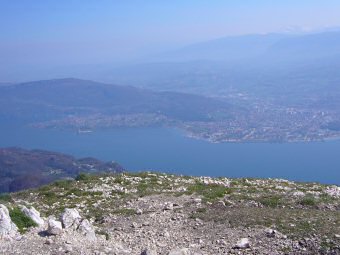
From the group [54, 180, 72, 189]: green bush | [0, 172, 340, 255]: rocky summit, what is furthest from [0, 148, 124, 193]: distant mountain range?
[0, 172, 340, 255]: rocky summit

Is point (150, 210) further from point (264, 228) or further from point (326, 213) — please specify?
point (326, 213)

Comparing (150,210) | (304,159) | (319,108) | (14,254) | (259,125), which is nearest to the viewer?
(14,254)

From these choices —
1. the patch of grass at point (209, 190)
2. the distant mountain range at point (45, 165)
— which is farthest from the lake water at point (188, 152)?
the patch of grass at point (209, 190)

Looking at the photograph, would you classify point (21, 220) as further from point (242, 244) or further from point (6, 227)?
point (242, 244)

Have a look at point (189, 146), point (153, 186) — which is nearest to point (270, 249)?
point (153, 186)

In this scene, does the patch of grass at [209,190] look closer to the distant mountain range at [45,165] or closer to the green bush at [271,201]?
the green bush at [271,201]

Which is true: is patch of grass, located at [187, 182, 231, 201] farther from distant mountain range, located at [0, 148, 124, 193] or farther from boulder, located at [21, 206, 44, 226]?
distant mountain range, located at [0, 148, 124, 193]
